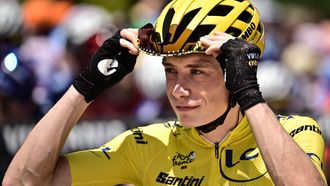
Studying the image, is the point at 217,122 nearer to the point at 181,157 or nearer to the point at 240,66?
the point at 181,157

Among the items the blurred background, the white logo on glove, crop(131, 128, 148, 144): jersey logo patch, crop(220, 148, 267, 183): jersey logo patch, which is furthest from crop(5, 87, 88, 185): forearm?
the blurred background

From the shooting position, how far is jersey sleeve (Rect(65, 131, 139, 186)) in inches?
221

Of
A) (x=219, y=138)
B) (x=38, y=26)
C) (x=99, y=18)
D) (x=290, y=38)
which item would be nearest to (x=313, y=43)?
(x=290, y=38)

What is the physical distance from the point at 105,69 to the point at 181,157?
0.67 metres

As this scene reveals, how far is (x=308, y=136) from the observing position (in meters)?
5.32

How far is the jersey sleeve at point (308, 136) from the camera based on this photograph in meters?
5.18

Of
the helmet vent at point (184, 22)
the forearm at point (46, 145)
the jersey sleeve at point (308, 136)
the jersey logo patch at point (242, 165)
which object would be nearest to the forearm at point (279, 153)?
the jersey sleeve at point (308, 136)

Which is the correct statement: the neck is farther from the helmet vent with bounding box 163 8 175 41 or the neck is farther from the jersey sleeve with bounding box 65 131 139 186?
the helmet vent with bounding box 163 8 175 41

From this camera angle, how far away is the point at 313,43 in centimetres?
1375

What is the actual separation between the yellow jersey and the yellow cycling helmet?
1.77 ft

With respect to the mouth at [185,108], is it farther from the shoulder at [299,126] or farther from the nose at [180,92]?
the shoulder at [299,126]

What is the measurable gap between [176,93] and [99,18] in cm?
757

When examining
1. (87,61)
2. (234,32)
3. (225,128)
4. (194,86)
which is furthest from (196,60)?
(87,61)

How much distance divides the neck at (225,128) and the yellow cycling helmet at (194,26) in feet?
1.33
